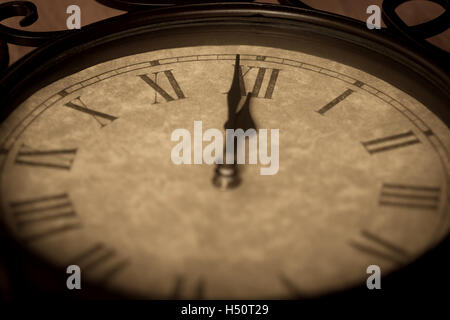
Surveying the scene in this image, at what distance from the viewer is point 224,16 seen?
1.10 m

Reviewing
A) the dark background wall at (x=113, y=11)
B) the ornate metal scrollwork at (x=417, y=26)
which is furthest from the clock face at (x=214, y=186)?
the dark background wall at (x=113, y=11)

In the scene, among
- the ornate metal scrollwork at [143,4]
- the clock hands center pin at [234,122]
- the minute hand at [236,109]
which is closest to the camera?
the clock hands center pin at [234,122]

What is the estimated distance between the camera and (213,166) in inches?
34.0

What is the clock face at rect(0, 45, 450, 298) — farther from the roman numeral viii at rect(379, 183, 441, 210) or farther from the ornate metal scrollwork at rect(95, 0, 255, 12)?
the ornate metal scrollwork at rect(95, 0, 255, 12)

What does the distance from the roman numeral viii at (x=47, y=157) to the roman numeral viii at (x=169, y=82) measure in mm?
189

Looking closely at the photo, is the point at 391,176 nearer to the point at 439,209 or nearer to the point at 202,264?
the point at 439,209

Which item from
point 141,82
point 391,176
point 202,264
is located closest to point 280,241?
point 202,264

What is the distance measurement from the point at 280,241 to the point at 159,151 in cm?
26

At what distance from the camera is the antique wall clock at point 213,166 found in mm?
701

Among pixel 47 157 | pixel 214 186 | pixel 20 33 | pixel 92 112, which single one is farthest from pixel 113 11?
pixel 214 186

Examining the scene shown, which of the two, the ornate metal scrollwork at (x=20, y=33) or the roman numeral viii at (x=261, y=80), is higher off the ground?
the ornate metal scrollwork at (x=20, y=33)

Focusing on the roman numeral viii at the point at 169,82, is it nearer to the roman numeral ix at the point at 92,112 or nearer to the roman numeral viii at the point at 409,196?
the roman numeral ix at the point at 92,112

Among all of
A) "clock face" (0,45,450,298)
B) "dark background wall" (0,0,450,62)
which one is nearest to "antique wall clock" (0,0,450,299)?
"clock face" (0,45,450,298)
